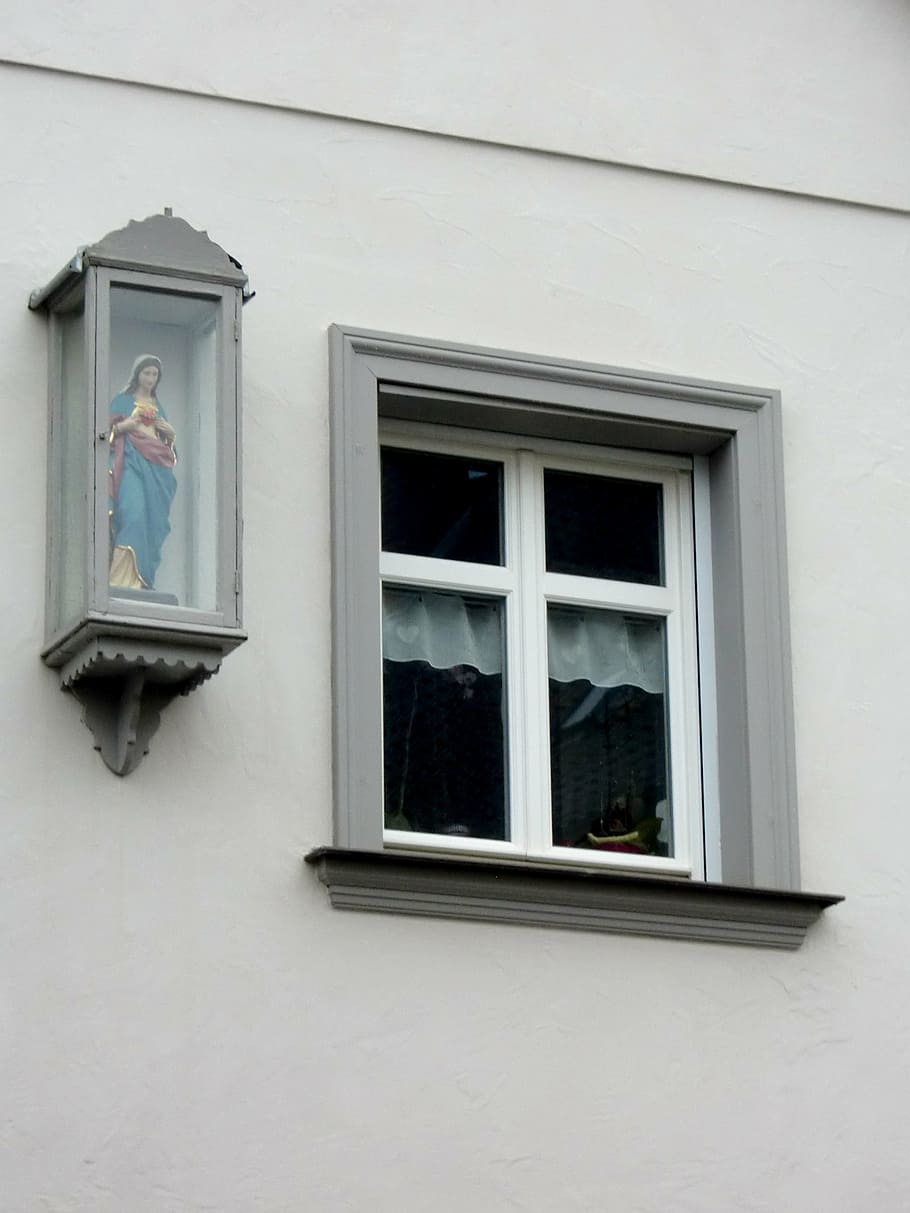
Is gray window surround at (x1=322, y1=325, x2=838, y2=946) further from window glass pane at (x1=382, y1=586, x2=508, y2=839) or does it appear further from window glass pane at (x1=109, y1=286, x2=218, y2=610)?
window glass pane at (x1=109, y1=286, x2=218, y2=610)

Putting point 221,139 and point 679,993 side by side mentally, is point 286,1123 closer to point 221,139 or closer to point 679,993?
point 679,993

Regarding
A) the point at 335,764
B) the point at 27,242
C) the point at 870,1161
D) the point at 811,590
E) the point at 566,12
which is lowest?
the point at 870,1161

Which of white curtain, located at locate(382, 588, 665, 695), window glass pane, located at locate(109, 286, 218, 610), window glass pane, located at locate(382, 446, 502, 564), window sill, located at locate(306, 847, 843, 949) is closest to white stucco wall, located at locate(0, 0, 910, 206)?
window glass pane, located at locate(109, 286, 218, 610)

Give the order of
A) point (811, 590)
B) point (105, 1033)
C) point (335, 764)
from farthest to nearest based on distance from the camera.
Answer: point (811, 590)
point (335, 764)
point (105, 1033)

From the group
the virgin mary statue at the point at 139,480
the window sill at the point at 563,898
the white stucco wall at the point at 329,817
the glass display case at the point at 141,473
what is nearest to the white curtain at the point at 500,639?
the white stucco wall at the point at 329,817

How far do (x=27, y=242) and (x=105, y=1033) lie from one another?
2247 millimetres

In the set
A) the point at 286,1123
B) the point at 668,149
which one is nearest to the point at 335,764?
the point at 286,1123

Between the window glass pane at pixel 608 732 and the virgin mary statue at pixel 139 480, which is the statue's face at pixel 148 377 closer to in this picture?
the virgin mary statue at pixel 139 480

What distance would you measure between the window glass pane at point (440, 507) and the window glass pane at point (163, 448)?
0.94 meters

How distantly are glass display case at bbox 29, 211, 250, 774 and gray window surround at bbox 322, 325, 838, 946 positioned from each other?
56 centimetres

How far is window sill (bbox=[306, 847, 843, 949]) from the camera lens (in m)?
8.47

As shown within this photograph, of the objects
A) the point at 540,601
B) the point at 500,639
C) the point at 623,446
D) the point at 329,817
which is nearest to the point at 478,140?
the point at 623,446

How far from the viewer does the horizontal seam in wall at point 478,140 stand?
29.5ft

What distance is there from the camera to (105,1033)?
8.08 metres
